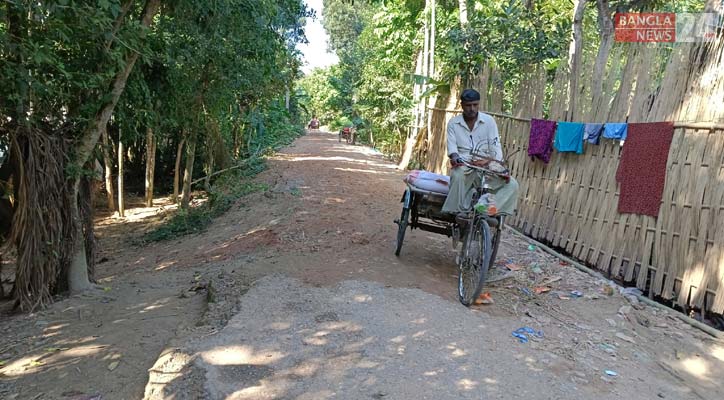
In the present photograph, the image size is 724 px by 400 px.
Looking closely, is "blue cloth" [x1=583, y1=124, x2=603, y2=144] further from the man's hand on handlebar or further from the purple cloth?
the man's hand on handlebar

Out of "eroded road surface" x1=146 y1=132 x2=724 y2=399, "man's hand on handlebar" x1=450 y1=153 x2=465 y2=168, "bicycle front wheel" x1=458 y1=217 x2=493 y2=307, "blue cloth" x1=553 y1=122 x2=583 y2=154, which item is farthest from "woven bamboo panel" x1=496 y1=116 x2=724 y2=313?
"man's hand on handlebar" x1=450 y1=153 x2=465 y2=168

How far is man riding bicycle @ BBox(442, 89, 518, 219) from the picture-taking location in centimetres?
476

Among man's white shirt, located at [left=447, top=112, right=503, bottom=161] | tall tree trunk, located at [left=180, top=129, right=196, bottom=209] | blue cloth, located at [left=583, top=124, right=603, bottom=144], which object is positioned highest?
blue cloth, located at [left=583, top=124, right=603, bottom=144]

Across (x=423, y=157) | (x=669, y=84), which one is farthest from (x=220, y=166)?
(x=669, y=84)

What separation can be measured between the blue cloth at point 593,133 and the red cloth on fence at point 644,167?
1.71 ft

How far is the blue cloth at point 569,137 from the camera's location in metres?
6.68

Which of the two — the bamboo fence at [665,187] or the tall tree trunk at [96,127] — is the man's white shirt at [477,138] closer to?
the bamboo fence at [665,187]

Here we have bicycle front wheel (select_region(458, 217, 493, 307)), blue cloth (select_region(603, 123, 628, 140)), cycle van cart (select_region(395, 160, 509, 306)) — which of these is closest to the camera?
bicycle front wheel (select_region(458, 217, 493, 307))

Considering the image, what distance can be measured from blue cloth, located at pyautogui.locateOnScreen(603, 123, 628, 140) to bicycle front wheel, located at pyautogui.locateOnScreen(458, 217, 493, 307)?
2.36 meters

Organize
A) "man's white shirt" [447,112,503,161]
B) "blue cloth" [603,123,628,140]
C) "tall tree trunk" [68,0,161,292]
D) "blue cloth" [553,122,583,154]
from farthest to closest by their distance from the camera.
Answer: "blue cloth" [553,122,583,154], "blue cloth" [603,123,628,140], "tall tree trunk" [68,0,161,292], "man's white shirt" [447,112,503,161]

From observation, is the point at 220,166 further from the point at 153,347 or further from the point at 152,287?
the point at 153,347

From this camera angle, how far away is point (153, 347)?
13.3ft

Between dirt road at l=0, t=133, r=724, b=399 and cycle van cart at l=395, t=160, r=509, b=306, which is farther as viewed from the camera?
cycle van cart at l=395, t=160, r=509, b=306

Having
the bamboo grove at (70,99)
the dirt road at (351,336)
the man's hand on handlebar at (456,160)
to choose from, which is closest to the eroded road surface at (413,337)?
the dirt road at (351,336)
